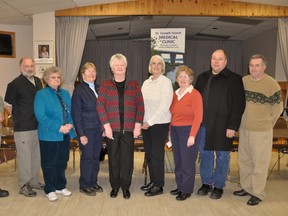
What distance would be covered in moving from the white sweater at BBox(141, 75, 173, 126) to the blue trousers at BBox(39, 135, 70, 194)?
93cm

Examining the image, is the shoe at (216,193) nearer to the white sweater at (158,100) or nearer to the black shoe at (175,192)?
the black shoe at (175,192)

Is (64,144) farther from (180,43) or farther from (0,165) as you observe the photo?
(180,43)

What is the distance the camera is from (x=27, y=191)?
3422 millimetres

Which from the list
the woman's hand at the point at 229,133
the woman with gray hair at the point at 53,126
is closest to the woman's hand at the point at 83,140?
the woman with gray hair at the point at 53,126

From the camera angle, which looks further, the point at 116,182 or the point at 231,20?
the point at 231,20

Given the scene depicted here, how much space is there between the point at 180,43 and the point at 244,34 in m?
3.81

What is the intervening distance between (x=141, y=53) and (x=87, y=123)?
783 cm

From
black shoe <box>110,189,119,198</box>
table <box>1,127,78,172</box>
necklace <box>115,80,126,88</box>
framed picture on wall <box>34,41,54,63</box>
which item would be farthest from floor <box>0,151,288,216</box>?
framed picture on wall <box>34,41,54,63</box>

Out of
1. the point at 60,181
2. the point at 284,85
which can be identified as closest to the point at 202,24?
the point at 284,85

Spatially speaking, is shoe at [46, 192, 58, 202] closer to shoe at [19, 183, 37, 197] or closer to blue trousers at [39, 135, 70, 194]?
blue trousers at [39, 135, 70, 194]

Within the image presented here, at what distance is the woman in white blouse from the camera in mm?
3271

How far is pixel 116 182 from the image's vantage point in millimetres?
3361

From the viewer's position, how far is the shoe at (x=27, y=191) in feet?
11.2

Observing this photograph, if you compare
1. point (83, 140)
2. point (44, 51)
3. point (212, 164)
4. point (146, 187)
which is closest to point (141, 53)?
point (44, 51)
